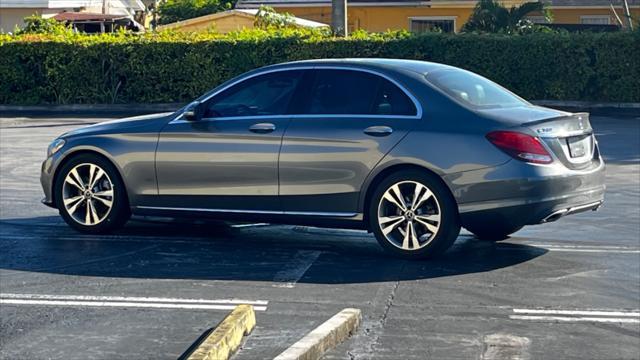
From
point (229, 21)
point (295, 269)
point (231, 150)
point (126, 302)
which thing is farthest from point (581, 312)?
point (229, 21)

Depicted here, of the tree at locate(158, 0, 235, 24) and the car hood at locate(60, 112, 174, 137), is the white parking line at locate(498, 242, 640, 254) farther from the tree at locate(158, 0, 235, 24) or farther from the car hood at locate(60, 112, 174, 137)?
the tree at locate(158, 0, 235, 24)

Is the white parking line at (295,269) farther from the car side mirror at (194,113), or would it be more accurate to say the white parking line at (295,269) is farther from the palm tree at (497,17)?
the palm tree at (497,17)

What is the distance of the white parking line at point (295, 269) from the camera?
818cm

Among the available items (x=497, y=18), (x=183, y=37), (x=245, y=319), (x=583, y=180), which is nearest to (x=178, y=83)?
(x=183, y=37)

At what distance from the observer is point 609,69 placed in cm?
2523

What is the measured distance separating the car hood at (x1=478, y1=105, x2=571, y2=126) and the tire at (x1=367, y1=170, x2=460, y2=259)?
0.68 metres

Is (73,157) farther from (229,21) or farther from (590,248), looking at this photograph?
(229,21)

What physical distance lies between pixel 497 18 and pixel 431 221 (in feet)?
65.2

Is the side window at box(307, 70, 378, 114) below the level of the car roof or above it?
below

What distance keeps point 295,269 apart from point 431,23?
96.7 ft

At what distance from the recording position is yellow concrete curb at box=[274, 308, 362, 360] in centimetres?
600

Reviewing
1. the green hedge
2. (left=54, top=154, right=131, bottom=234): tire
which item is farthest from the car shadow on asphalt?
the green hedge

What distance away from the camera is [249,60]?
27.0 metres

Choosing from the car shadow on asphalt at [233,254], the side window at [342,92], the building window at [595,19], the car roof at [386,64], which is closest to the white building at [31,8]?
the building window at [595,19]
